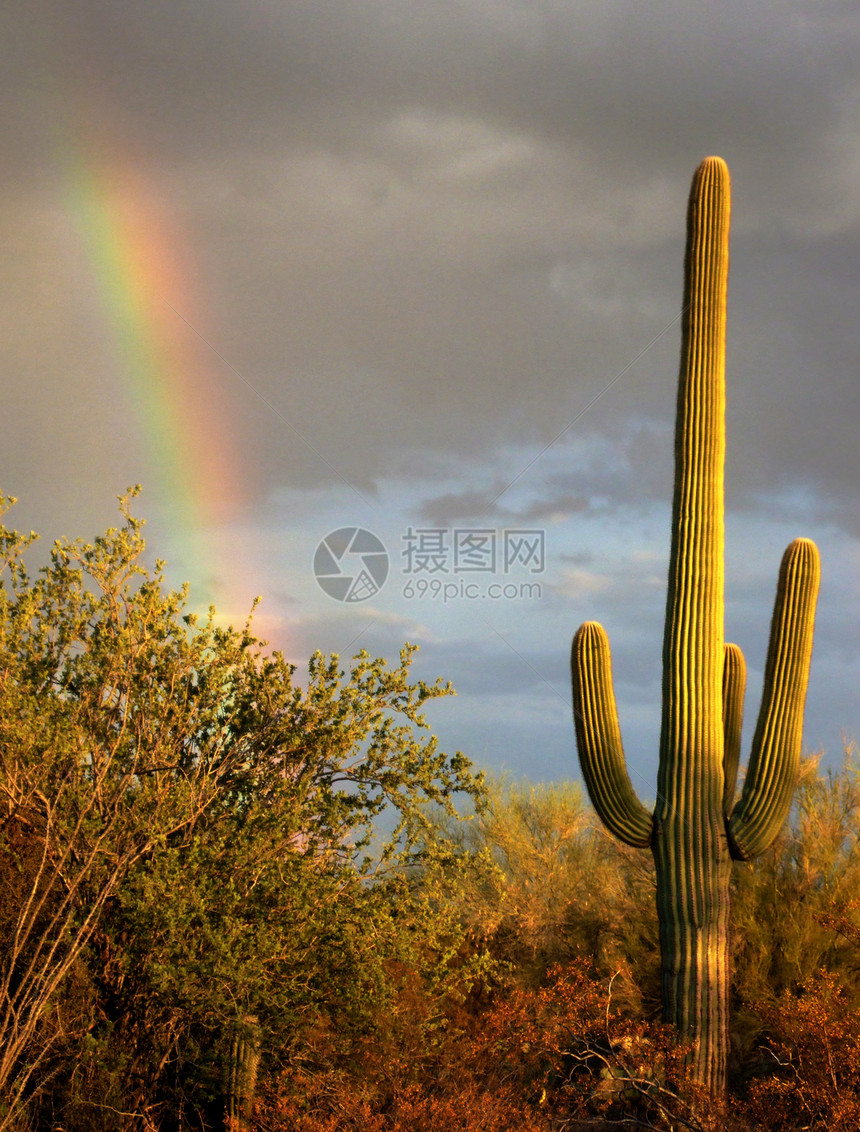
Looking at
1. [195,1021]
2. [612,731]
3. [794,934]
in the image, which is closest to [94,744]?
[195,1021]

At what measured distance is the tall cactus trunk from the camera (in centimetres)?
984

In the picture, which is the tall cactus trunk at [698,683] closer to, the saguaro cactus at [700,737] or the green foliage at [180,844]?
the saguaro cactus at [700,737]

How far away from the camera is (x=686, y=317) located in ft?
37.6

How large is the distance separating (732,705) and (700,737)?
1.48m

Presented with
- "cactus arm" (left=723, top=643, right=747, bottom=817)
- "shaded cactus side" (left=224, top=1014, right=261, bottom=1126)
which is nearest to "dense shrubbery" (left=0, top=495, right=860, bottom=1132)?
"shaded cactus side" (left=224, top=1014, right=261, bottom=1126)

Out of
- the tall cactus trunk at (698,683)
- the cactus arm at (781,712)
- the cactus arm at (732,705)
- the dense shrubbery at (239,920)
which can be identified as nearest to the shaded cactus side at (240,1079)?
the dense shrubbery at (239,920)

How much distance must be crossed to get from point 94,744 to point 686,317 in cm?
755

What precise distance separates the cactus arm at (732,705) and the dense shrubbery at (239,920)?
2209 mm

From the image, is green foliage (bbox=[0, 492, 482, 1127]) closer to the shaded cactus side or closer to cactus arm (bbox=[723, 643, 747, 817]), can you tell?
the shaded cactus side

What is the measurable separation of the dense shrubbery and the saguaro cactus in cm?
73

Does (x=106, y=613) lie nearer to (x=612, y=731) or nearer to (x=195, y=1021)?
(x=195, y=1021)

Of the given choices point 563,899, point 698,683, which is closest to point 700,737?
point 698,683

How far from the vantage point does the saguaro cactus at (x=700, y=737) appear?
9.88 m

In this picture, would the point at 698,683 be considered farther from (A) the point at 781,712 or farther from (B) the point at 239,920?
(B) the point at 239,920
